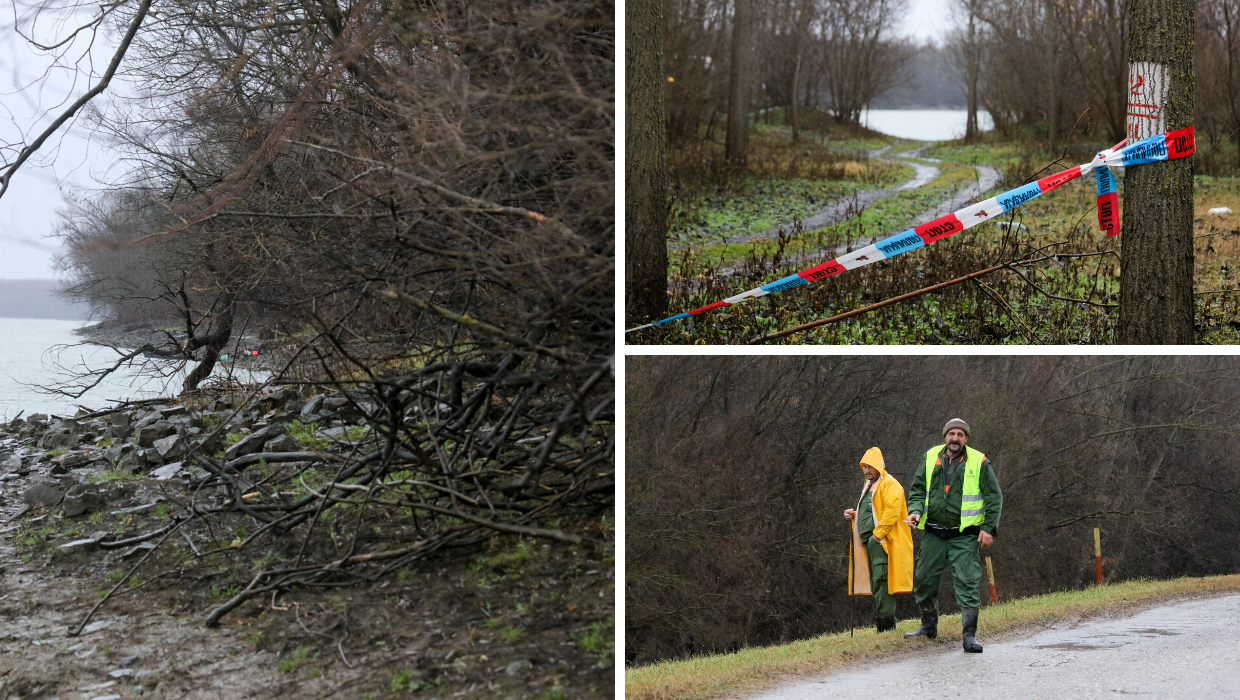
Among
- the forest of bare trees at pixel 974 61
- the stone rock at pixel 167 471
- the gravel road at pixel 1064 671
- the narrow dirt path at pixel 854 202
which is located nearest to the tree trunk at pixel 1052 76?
the forest of bare trees at pixel 974 61

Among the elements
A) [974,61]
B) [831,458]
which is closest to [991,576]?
[831,458]

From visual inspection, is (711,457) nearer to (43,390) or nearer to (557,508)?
(557,508)

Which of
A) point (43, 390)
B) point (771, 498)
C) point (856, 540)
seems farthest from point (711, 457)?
point (43, 390)

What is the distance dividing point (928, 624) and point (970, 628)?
273mm

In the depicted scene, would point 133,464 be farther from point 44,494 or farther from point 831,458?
point 831,458

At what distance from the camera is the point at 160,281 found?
11.2 meters

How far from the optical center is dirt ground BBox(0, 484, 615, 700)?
3988 millimetres

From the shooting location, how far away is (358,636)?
14.4 ft

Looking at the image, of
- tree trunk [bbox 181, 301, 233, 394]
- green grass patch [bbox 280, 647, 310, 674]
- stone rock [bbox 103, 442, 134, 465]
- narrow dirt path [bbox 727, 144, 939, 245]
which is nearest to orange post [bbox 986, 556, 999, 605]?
narrow dirt path [bbox 727, 144, 939, 245]

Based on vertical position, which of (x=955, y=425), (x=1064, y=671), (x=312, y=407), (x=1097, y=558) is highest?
(x=955, y=425)

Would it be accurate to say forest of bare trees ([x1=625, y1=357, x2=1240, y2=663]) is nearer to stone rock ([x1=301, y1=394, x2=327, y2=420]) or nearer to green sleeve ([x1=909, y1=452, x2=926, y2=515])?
green sleeve ([x1=909, y1=452, x2=926, y2=515])

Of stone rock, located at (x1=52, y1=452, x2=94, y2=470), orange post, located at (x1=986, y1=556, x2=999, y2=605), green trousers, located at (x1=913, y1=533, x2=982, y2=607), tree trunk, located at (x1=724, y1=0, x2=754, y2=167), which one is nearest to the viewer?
green trousers, located at (x1=913, y1=533, x2=982, y2=607)

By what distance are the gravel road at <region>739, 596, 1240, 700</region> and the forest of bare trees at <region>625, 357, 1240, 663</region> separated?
56 cm

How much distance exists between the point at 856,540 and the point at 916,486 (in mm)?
454
